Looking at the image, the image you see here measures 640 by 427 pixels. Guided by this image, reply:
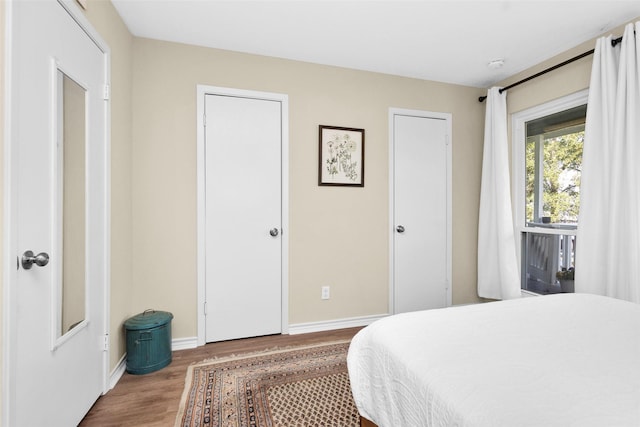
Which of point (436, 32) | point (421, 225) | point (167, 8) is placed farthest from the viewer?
point (421, 225)

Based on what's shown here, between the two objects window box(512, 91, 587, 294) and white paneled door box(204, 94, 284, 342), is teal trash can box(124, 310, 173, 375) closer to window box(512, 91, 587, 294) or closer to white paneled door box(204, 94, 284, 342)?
white paneled door box(204, 94, 284, 342)

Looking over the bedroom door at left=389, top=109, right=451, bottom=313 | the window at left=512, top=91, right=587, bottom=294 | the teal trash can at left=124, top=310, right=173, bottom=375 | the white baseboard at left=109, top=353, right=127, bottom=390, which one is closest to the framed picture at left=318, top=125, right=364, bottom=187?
the bedroom door at left=389, top=109, right=451, bottom=313

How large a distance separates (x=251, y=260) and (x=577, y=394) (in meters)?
2.33

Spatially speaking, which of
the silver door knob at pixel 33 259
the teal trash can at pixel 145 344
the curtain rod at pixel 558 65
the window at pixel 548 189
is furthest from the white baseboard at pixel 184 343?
the curtain rod at pixel 558 65

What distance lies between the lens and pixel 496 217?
324 centimetres

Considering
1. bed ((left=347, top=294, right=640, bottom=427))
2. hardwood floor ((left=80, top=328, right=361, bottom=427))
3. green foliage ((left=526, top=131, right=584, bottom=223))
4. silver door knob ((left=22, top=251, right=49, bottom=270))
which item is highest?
green foliage ((left=526, top=131, right=584, bottom=223))

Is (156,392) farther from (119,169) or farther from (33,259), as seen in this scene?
(119,169)

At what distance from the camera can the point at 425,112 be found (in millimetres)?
3326

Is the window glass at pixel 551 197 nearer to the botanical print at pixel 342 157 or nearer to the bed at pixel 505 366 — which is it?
the bed at pixel 505 366

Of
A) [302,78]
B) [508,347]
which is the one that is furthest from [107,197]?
[508,347]

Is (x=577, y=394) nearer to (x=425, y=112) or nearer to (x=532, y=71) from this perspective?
(x=425, y=112)

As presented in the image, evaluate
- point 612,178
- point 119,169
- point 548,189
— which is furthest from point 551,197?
point 119,169

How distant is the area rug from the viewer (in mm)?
1682

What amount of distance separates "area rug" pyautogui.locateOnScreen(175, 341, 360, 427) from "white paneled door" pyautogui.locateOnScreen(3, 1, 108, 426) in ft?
1.97
